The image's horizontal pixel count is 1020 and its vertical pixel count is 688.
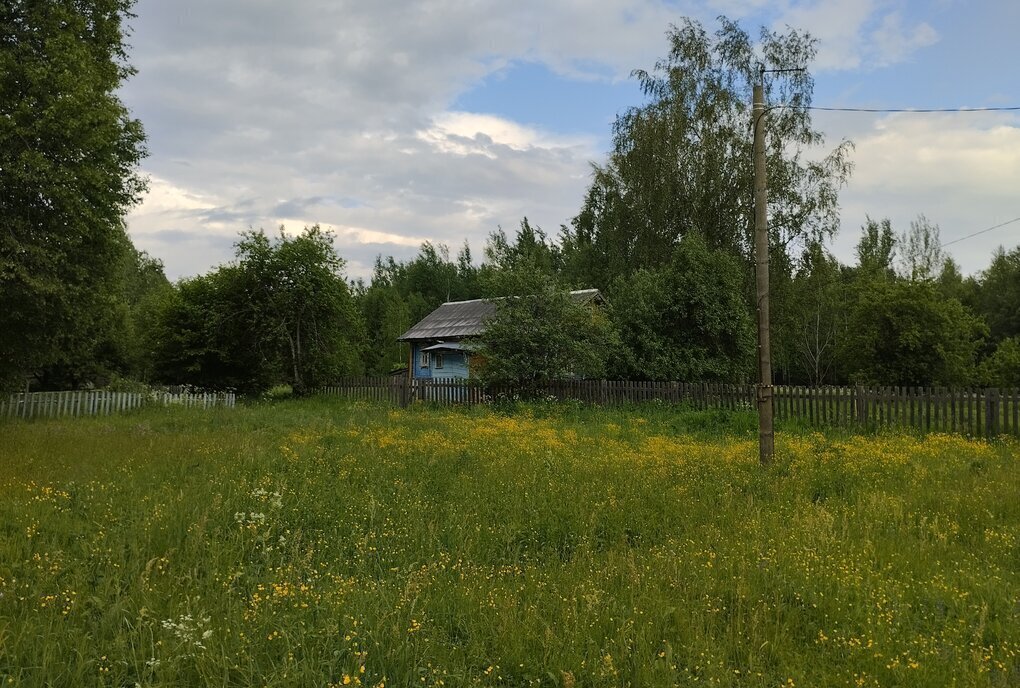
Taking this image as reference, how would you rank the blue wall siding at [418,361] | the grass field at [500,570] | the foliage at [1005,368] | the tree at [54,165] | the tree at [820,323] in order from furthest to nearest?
the blue wall siding at [418,361]
the tree at [820,323]
the foliage at [1005,368]
the tree at [54,165]
the grass field at [500,570]

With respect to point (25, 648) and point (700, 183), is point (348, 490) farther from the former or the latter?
point (700, 183)

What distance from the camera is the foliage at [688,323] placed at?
22141 mm

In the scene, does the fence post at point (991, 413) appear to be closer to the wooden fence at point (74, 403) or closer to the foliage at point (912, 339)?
the foliage at point (912, 339)

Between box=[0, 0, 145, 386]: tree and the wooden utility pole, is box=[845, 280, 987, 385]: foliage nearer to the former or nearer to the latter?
the wooden utility pole

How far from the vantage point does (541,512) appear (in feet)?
22.8

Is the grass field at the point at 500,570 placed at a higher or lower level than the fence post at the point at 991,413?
lower

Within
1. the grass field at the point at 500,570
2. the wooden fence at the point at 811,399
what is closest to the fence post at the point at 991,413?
→ the wooden fence at the point at 811,399

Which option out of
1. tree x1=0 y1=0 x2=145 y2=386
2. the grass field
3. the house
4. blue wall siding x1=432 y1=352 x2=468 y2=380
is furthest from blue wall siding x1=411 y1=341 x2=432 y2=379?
the grass field

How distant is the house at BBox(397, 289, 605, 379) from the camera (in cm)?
3341

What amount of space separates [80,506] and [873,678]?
23.9ft

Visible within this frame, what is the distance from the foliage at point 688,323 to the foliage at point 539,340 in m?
2.31

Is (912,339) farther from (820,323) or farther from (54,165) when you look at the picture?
(54,165)

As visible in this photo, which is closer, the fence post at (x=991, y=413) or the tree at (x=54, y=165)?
the tree at (x=54, y=165)

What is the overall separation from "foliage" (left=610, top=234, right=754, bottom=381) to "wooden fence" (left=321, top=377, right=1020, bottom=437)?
3104 millimetres
